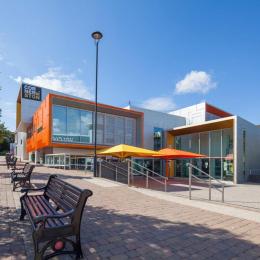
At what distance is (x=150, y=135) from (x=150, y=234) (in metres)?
27.3

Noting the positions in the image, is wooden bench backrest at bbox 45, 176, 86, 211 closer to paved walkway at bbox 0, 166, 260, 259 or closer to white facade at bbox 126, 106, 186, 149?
paved walkway at bbox 0, 166, 260, 259

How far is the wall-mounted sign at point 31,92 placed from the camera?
40.5 metres

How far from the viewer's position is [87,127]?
90.5 ft

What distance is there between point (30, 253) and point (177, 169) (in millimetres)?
24069

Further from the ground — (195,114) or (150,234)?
(195,114)

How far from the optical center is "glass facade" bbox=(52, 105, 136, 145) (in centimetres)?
2571

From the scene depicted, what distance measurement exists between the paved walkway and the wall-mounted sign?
3673cm

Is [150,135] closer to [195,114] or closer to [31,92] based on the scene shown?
[195,114]

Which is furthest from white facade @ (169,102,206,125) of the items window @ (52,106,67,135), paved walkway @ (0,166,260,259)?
paved walkway @ (0,166,260,259)

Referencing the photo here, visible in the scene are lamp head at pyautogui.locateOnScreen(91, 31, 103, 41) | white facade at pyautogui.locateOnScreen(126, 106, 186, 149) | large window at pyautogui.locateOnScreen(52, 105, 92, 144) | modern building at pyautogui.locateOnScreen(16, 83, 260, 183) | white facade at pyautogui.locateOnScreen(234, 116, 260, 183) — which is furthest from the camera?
white facade at pyautogui.locateOnScreen(126, 106, 186, 149)

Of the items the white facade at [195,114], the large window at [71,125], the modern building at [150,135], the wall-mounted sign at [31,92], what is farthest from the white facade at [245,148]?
the wall-mounted sign at [31,92]

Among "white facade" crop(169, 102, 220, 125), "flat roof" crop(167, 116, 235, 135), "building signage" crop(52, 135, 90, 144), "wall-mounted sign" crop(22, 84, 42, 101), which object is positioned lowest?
"building signage" crop(52, 135, 90, 144)

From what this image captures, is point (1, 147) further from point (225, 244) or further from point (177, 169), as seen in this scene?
point (225, 244)

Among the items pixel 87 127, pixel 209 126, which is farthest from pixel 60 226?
pixel 87 127
